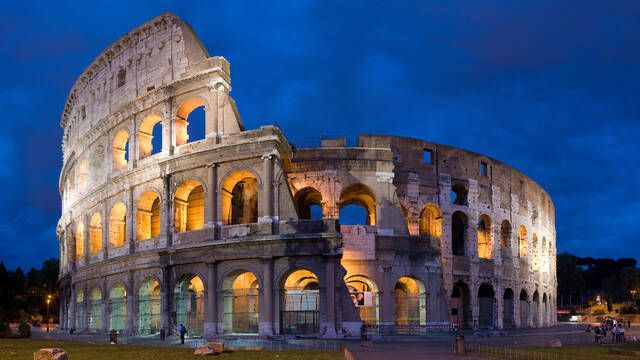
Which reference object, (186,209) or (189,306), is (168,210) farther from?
(189,306)

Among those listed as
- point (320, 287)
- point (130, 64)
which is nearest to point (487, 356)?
point (320, 287)

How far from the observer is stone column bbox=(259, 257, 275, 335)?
93.8 feet

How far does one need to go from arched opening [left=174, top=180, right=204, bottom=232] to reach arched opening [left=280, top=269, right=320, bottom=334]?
6.32 meters

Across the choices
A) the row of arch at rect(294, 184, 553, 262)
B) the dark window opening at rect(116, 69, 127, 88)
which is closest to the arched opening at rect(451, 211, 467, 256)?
the row of arch at rect(294, 184, 553, 262)

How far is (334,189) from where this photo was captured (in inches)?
1358

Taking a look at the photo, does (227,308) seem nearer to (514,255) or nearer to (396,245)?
(396,245)

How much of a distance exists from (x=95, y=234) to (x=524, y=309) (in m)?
29.8

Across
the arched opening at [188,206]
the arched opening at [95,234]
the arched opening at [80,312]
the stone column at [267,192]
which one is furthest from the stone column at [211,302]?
the arched opening at [80,312]

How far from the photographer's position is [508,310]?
4488 cm

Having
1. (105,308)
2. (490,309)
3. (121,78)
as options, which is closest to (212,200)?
(105,308)

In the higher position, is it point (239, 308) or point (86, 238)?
point (86, 238)

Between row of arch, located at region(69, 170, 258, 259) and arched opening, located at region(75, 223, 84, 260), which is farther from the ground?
row of arch, located at region(69, 170, 258, 259)

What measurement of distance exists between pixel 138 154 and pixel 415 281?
1631 centimetres

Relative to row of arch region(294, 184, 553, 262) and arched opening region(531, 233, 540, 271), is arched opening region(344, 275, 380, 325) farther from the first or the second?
arched opening region(531, 233, 540, 271)
